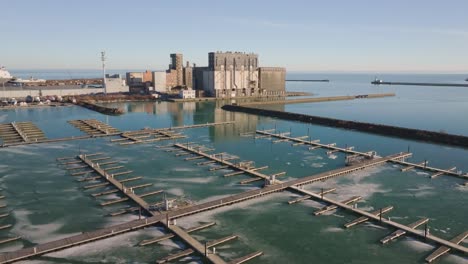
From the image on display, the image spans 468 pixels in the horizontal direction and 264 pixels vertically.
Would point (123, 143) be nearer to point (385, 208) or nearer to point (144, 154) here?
point (144, 154)

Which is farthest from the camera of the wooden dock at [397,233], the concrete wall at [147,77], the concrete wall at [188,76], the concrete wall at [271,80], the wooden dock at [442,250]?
the concrete wall at [147,77]

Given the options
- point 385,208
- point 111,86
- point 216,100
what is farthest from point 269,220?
point 111,86

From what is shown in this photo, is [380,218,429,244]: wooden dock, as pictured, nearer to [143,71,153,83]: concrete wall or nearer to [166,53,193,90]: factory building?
[166,53,193,90]: factory building

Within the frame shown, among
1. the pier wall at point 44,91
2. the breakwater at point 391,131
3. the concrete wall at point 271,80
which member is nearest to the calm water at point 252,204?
the breakwater at point 391,131

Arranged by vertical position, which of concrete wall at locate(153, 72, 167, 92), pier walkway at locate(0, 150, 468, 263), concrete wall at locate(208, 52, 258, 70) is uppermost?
concrete wall at locate(208, 52, 258, 70)

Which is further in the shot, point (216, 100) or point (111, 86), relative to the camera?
point (111, 86)

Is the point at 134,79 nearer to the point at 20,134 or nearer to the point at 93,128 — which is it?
the point at 93,128

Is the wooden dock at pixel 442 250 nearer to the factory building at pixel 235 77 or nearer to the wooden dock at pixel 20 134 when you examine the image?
the wooden dock at pixel 20 134

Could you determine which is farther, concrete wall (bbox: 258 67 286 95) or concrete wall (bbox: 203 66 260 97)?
concrete wall (bbox: 258 67 286 95)

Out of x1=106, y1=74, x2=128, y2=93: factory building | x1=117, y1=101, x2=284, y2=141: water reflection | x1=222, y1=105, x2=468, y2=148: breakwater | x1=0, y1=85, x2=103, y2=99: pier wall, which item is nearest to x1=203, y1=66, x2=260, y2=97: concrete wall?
x1=117, y1=101, x2=284, y2=141: water reflection
